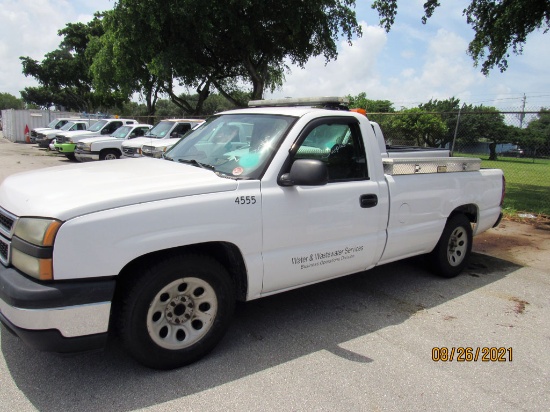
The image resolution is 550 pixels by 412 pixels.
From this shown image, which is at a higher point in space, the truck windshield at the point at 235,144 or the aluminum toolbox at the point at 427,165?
the truck windshield at the point at 235,144

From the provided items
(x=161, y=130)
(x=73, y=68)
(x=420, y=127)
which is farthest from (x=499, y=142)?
(x=73, y=68)

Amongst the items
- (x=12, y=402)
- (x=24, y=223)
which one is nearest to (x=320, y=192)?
(x=24, y=223)

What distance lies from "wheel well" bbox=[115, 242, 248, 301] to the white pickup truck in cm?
1

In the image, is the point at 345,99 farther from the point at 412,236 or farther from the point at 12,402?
the point at 12,402

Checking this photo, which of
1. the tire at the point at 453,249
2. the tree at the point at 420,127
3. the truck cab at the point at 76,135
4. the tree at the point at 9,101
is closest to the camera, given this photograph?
the tire at the point at 453,249

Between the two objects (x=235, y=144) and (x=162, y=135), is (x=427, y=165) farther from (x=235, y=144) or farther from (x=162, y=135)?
(x=162, y=135)

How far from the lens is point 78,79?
145 feet

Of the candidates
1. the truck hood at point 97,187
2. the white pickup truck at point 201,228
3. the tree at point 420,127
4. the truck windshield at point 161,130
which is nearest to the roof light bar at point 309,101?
the white pickup truck at point 201,228

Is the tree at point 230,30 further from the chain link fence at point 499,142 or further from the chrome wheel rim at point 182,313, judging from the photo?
the chrome wheel rim at point 182,313

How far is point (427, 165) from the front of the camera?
4.52 meters

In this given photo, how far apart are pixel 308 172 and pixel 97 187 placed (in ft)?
4.82

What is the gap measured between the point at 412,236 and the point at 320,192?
1415 millimetres

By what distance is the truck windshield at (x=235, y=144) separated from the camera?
11.1 ft

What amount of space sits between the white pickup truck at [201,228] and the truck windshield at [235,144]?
0.05 ft
